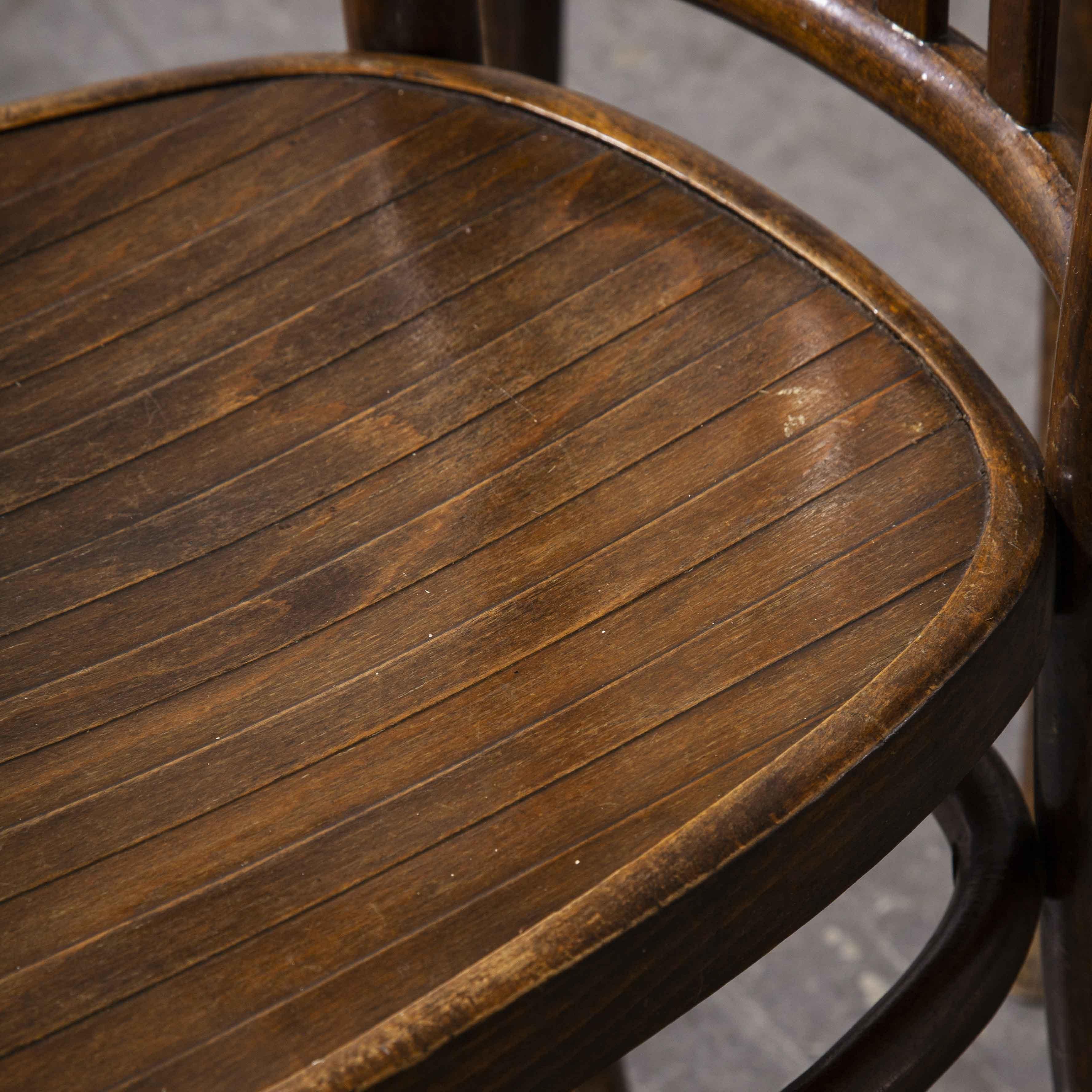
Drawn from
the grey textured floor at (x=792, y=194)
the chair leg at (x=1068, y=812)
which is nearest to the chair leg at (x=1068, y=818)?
the chair leg at (x=1068, y=812)

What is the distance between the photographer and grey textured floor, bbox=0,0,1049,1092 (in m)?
1.02

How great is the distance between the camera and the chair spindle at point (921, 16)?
0.53 metres

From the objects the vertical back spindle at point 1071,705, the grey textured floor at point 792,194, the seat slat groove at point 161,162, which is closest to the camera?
the vertical back spindle at point 1071,705

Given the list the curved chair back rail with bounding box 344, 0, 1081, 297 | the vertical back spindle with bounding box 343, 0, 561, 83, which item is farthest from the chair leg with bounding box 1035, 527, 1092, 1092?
the vertical back spindle with bounding box 343, 0, 561, 83

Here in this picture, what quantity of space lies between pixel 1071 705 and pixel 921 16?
0.25m

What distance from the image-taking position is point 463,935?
0.39m

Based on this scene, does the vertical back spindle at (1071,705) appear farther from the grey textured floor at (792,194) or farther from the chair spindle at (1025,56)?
the grey textured floor at (792,194)

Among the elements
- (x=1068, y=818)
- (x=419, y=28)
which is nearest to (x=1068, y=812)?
(x=1068, y=818)

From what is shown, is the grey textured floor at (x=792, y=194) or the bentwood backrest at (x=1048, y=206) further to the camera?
the grey textured floor at (x=792, y=194)

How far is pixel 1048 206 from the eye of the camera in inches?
18.9

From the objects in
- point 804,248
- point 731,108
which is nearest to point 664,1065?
point 804,248

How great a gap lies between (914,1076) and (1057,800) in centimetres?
11

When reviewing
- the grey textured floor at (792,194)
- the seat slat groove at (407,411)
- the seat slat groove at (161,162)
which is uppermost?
the seat slat groove at (161,162)

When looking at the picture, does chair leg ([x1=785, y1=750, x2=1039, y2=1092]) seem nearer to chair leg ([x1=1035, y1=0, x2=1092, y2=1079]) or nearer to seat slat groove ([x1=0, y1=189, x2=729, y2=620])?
chair leg ([x1=1035, y1=0, x2=1092, y2=1079])
